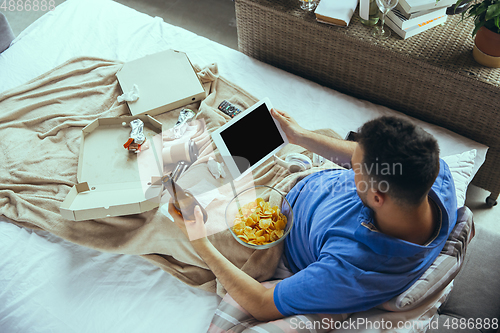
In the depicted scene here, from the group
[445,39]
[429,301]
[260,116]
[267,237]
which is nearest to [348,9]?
[445,39]

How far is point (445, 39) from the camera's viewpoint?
4.97ft

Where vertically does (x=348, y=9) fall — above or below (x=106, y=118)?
above

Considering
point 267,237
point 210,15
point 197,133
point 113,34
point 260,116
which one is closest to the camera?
point 267,237

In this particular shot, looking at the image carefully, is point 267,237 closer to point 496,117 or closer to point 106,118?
point 106,118

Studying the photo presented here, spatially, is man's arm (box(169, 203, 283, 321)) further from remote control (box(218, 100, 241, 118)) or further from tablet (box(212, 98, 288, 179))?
remote control (box(218, 100, 241, 118))

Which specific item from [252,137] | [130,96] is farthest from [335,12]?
[130,96]

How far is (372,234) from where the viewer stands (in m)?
0.85

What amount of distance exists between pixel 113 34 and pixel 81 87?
44 cm

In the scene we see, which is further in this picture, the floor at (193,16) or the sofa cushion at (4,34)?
the floor at (193,16)

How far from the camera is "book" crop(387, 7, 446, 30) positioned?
4.98 feet

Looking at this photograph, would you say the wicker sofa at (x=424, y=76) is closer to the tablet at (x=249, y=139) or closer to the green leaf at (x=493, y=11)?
the green leaf at (x=493, y=11)

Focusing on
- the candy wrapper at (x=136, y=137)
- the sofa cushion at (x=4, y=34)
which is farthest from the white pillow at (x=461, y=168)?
the sofa cushion at (x=4, y=34)

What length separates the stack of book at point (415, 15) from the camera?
1499 mm

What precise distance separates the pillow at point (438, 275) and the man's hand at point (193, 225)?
1.73 ft
